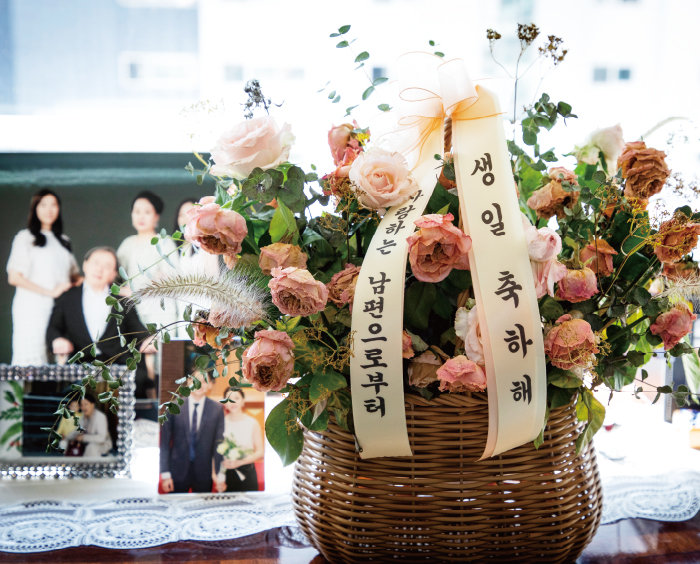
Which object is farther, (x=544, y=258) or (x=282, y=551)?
(x=282, y=551)

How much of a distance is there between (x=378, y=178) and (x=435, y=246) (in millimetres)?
103

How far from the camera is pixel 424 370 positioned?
0.63 metres

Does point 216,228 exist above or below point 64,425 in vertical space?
above

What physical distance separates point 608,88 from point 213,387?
0.92 metres

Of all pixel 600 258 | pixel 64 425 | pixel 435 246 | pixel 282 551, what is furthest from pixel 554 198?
pixel 64 425

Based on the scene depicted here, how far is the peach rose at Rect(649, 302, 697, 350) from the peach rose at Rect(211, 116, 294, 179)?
43 centimetres

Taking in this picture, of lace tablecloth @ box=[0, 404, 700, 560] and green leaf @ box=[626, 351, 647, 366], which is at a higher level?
green leaf @ box=[626, 351, 647, 366]

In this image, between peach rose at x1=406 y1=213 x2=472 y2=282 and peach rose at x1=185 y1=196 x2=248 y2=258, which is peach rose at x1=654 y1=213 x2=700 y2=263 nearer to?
peach rose at x1=406 y1=213 x2=472 y2=282

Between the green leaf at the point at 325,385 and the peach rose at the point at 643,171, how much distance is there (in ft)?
1.15

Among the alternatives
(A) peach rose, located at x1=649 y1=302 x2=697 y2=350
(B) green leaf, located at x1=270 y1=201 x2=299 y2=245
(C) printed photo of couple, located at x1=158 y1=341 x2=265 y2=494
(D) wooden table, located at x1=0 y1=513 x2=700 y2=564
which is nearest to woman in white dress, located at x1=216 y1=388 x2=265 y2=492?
(C) printed photo of couple, located at x1=158 y1=341 x2=265 y2=494

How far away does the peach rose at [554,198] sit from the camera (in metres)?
0.69

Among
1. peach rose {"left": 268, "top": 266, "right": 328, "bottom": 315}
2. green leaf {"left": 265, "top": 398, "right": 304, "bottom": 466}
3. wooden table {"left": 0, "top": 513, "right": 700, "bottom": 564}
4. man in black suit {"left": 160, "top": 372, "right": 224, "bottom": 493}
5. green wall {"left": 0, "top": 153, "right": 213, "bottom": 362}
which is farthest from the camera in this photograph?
green wall {"left": 0, "top": 153, "right": 213, "bottom": 362}

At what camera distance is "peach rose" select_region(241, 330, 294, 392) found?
59cm

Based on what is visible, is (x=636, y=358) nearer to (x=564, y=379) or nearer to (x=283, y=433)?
(x=564, y=379)
